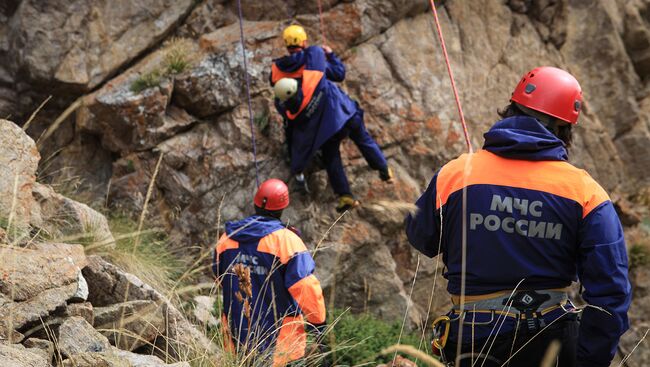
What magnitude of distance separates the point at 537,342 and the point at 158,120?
649 cm

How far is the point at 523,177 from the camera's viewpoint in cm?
345

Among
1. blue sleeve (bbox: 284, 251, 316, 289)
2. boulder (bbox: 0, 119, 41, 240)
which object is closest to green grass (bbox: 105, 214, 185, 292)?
boulder (bbox: 0, 119, 41, 240)

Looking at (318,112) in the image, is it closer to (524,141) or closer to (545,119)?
(545,119)

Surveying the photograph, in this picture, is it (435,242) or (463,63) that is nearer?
(435,242)

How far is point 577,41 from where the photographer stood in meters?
11.6

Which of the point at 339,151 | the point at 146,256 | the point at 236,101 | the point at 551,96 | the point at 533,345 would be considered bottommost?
the point at 146,256

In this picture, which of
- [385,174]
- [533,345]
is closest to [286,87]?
[385,174]

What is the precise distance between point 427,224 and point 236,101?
5.80 m

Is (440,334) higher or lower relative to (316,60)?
lower

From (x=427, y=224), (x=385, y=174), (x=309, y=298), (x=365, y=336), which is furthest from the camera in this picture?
(x=385, y=174)

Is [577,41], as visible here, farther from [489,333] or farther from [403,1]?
[489,333]

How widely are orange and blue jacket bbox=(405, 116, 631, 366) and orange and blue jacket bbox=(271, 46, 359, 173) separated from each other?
4.48 m

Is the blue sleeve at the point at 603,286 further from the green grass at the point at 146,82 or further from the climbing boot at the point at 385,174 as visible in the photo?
the green grass at the point at 146,82

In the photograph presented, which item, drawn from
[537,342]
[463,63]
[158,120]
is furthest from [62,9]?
[537,342]
